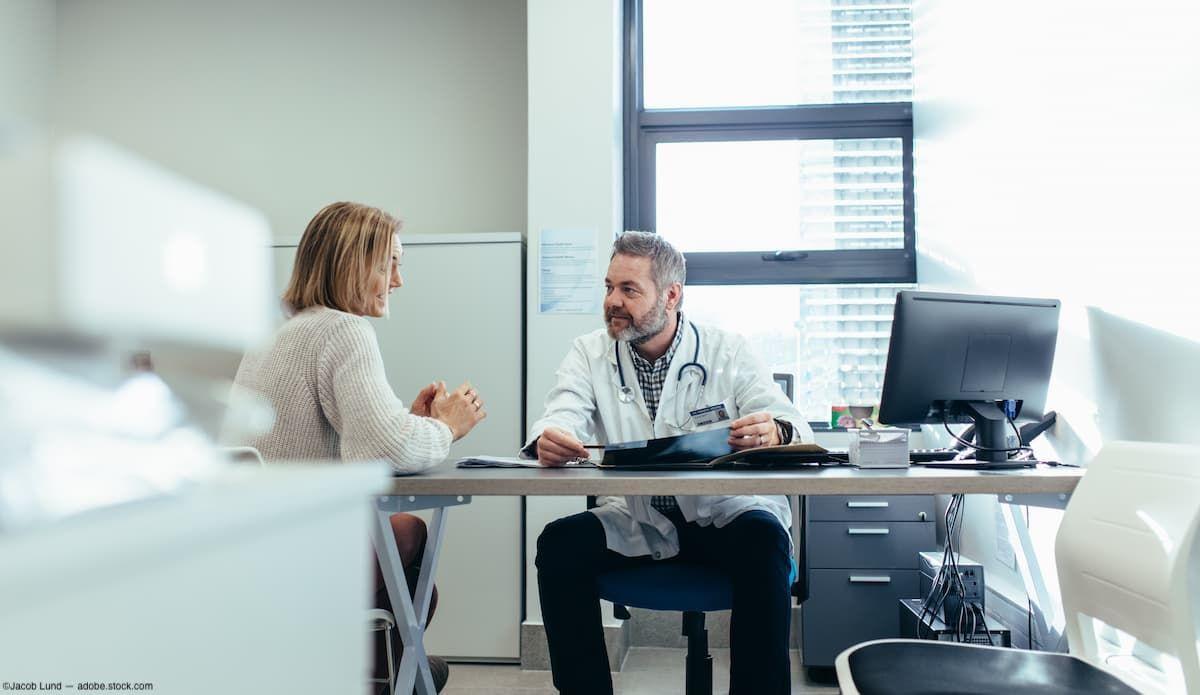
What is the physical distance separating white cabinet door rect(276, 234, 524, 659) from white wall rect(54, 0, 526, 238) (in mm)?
475

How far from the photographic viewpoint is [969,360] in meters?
1.86

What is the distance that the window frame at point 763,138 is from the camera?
3.41 m

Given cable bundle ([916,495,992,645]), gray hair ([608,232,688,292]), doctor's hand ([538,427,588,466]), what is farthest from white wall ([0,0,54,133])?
cable bundle ([916,495,992,645])

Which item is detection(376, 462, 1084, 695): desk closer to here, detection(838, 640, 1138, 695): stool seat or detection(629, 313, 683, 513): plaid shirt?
detection(838, 640, 1138, 695): stool seat

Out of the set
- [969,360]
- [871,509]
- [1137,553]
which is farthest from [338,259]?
[871,509]

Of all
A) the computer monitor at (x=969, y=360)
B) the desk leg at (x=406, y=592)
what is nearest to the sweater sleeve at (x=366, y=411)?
the desk leg at (x=406, y=592)

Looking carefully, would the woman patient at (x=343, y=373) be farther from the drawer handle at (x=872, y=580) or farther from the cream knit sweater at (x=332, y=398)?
the drawer handle at (x=872, y=580)

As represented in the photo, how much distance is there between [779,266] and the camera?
11.3 ft

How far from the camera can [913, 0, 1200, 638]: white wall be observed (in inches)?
66.9

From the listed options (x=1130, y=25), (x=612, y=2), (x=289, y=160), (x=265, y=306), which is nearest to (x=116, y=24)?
(x=289, y=160)

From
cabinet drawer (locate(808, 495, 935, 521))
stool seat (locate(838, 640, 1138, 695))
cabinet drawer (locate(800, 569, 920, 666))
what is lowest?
cabinet drawer (locate(800, 569, 920, 666))

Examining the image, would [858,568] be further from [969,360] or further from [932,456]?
[969,360]

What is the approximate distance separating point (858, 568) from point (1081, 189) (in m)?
1.30

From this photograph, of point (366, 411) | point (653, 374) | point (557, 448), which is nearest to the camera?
point (366, 411)
